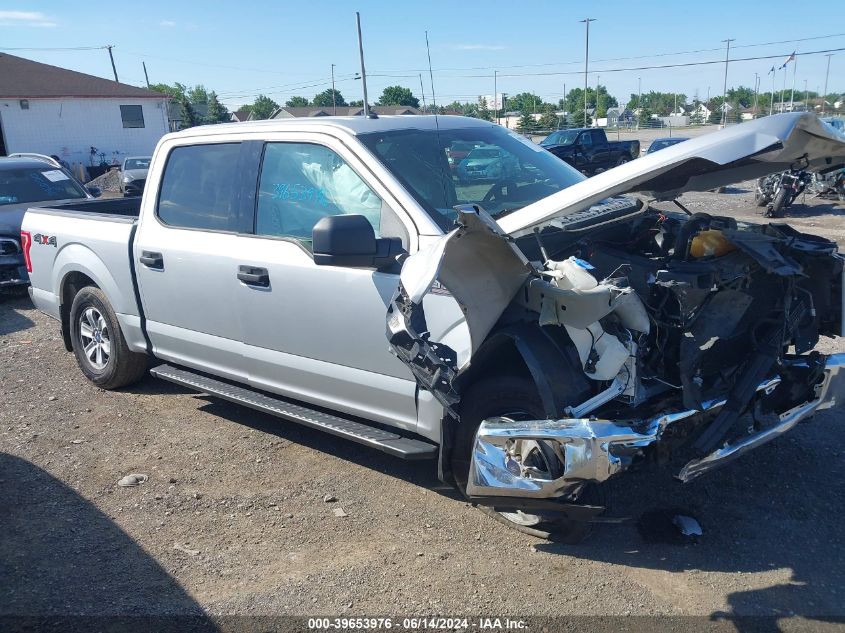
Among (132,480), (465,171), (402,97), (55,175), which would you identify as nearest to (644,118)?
(402,97)

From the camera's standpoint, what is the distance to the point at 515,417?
11.4 ft

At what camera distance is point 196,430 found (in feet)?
17.6

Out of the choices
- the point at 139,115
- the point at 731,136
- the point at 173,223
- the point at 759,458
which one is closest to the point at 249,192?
the point at 173,223

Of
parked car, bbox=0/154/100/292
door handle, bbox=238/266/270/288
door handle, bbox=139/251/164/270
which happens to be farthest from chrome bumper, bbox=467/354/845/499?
parked car, bbox=0/154/100/292

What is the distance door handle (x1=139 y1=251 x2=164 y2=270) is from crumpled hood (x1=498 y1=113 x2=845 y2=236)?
2.77 metres

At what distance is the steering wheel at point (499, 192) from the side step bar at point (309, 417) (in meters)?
1.44

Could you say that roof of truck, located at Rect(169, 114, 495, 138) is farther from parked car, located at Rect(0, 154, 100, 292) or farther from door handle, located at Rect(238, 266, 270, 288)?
parked car, located at Rect(0, 154, 100, 292)

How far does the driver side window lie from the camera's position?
4.18 metres

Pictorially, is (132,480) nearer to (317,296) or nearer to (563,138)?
(317,296)

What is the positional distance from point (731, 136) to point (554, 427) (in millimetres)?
1378

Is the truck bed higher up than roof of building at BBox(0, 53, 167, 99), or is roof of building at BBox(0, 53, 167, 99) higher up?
roof of building at BBox(0, 53, 167, 99)

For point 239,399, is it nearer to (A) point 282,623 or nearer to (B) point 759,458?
(A) point 282,623

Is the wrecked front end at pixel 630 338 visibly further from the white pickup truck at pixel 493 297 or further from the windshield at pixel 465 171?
the windshield at pixel 465 171

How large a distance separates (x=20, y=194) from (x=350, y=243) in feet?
28.9
